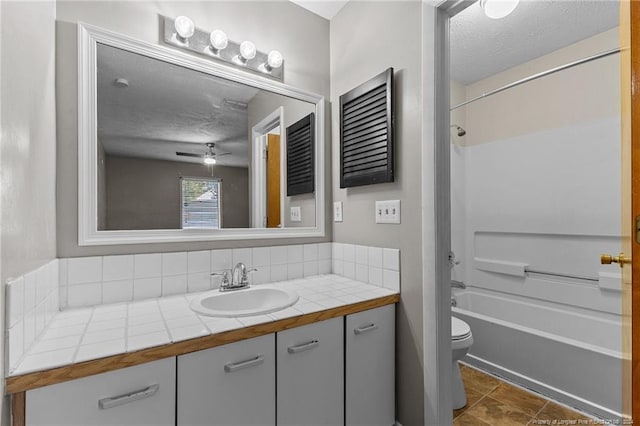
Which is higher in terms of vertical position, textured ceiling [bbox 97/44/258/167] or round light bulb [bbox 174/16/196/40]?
round light bulb [bbox 174/16/196/40]

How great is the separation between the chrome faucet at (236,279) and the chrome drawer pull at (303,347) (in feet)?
1.72

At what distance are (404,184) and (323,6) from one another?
4.32 ft

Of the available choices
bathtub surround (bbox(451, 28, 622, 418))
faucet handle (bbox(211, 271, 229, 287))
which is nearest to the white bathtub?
bathtub surround (bbox(451, 28, 622, 418))

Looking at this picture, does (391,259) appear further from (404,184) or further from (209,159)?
(209,159)

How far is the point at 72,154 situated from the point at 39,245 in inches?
17.4

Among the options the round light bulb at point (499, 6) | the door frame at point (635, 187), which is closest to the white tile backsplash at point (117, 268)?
the door frame at point (635, 187)

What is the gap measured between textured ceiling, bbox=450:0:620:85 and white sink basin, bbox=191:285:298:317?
73.0 inches

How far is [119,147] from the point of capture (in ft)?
4.39

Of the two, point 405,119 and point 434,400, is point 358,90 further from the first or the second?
point 434,400

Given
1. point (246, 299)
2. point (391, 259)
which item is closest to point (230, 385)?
point (246, 299)

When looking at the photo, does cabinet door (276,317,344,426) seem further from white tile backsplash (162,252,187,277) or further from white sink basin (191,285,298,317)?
white tile backsplash (162,252,187,277)

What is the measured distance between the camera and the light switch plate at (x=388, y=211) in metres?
1.52

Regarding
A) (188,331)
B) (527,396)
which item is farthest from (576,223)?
(188,331)

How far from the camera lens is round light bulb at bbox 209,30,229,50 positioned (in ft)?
4.97
